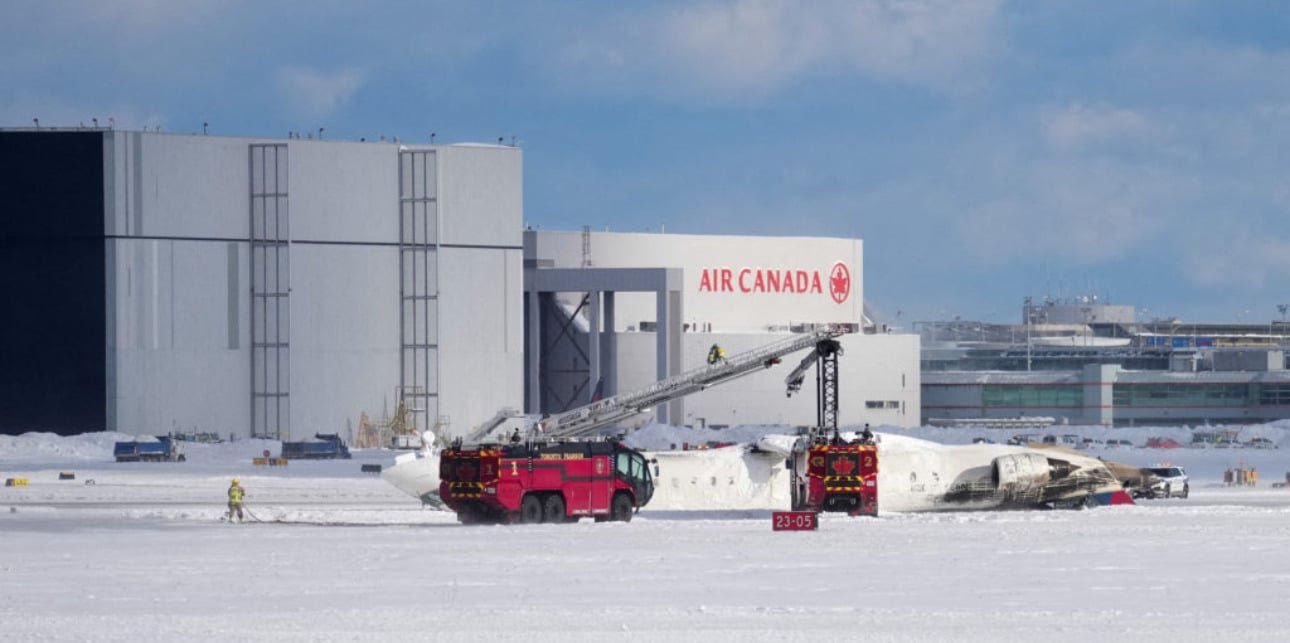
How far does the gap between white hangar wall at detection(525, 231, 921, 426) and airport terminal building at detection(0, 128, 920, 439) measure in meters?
0.43

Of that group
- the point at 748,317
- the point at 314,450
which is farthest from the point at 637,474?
the point at 748,317

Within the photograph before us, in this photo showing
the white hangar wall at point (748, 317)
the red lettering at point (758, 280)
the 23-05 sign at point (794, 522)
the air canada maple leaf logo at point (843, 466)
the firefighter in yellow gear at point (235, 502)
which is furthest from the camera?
the red lettering at point (758, 280)

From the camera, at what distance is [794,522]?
52.3m

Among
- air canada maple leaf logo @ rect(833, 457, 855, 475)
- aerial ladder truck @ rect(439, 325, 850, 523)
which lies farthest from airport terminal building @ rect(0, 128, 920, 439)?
air canada maple leaf logo @ rect(833, 457, 855, 475)

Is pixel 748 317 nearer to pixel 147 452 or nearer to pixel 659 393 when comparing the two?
pixel 147 452

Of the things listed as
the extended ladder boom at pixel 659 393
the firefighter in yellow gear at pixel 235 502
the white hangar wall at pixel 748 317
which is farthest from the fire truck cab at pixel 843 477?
the white hangar wall at pixel 748 317

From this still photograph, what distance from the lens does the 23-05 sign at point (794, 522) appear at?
171ft

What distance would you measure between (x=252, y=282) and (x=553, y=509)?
207 ft

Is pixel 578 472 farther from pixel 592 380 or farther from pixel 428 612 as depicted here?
pixel 592 380

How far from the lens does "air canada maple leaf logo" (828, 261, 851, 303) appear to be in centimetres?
14712

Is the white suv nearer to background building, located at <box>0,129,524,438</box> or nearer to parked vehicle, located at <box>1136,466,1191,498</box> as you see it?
parked vehicle, located at <box>1136,466,1191,498</box>

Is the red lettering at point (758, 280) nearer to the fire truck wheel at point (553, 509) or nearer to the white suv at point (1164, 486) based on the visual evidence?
the white suv at point (1164, 486)

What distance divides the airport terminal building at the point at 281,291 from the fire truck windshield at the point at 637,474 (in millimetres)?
58906

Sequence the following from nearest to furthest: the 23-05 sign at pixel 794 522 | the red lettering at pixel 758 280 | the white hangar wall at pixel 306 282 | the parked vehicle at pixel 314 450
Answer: the 23-05 sign at pixel 794 522
the parked vehicle at pixel 314 450
the white hangar wall at pixel 306 282
the red lettering at pixel 758 280
